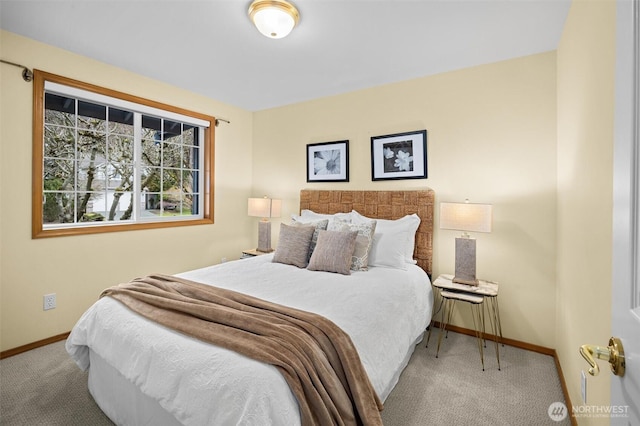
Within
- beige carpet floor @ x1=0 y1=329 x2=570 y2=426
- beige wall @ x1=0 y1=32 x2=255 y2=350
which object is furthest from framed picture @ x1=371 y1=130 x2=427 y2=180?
beige wall @ x1=0 y1=32 x2=255 y2=350

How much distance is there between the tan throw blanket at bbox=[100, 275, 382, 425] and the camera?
4.02 feet

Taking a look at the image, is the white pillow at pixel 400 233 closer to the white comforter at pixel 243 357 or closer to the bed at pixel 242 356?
the bed at pixel 242 356

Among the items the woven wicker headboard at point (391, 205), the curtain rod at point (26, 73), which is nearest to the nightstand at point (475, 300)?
the woven wicker headboard at point (391, 205)

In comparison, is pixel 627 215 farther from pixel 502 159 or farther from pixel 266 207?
pixel 266 207

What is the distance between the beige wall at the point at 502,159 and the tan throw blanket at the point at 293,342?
1.97m

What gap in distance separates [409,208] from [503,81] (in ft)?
4.72

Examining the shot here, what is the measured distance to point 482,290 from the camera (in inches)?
98.3

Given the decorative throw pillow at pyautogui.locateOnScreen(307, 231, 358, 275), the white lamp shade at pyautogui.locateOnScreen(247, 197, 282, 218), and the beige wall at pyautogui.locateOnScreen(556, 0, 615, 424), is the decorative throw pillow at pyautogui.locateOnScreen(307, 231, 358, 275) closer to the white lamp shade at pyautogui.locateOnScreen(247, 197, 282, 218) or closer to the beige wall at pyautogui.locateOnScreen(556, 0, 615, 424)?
the white lamp shade at pyautogui.locateOnScreen(247, 197, 282, 218)

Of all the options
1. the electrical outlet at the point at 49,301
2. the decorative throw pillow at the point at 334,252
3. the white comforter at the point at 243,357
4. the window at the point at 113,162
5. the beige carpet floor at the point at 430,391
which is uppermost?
the window at the point at 113,162

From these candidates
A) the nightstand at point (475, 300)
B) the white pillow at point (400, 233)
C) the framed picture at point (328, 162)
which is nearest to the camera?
the nightstand at point (475, 300)

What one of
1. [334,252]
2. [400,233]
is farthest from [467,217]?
[334,252]

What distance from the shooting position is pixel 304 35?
243cm

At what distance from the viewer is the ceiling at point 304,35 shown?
209cm

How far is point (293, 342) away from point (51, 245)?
269 centimetres
